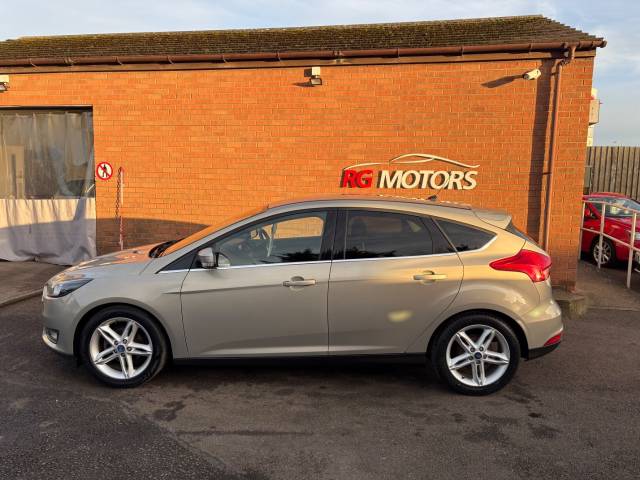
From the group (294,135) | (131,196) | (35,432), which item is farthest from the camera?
(131,196)

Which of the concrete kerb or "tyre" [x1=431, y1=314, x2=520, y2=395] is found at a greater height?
"tyre" [x1=431, y1=314, x2=520, y2=395]

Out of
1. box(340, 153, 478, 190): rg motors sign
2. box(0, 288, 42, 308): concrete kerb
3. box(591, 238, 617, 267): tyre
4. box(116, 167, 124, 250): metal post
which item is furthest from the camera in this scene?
box(591, 238, 617, 267): tyre

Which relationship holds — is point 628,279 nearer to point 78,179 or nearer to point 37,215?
point 78,179

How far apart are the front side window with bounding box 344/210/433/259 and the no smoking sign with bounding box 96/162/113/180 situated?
627 centimetres

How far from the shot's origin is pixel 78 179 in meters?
9.47

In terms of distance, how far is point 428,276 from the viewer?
12.9 ft

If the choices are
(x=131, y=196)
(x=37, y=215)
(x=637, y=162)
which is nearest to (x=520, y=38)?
(x=131, y=196)

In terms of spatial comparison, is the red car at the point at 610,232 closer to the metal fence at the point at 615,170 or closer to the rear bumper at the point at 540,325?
the rear bumper at the point at 540,325

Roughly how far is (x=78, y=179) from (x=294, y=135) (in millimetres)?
4192

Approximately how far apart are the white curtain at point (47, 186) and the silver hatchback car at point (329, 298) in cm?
575

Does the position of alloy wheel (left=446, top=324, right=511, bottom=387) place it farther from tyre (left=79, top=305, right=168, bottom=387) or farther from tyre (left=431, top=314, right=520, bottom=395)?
tyre (left=79, top=305, right=168, bottom=387)

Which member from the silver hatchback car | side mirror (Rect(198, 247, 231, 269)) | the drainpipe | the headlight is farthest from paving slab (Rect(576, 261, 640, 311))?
the headlight

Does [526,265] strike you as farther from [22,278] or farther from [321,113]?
[22,278]

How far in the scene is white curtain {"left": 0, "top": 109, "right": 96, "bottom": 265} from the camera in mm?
9344
